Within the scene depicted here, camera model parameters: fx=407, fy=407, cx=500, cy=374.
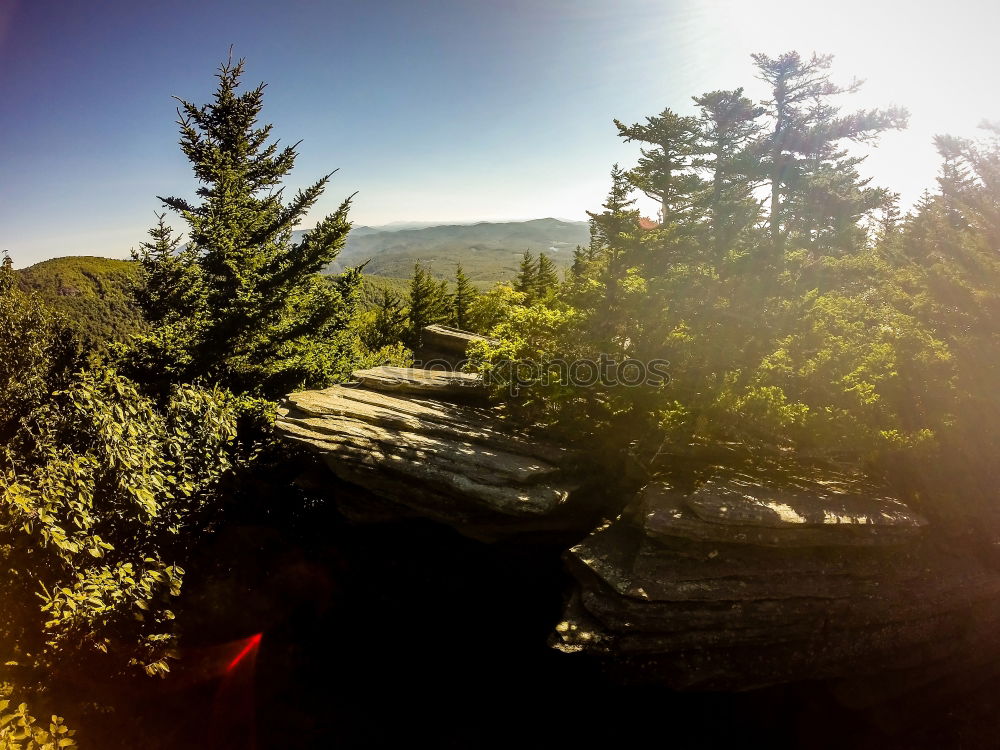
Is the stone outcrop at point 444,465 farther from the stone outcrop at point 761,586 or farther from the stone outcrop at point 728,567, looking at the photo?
the stone outcrop at point 761,586

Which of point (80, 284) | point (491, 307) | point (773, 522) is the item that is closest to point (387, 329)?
point (491, 307)

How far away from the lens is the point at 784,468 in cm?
1078

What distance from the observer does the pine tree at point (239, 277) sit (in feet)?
50.4

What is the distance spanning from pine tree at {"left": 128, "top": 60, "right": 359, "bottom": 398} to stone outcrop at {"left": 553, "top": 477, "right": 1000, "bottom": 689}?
14241mm

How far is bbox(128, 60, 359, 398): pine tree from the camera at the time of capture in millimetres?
15367

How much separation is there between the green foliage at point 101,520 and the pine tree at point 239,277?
11.6ft

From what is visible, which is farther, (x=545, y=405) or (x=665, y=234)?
(x=665, y=234)

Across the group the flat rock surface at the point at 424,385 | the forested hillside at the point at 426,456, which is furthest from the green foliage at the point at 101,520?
the flat rock surface at the point at 424,385

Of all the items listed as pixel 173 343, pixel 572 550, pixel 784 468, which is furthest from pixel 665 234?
pixel 173 343

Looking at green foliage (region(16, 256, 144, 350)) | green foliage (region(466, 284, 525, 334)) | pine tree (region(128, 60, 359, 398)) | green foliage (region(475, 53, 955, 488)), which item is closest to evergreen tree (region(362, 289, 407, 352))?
green foliage (region(466, 284, 525, 334))

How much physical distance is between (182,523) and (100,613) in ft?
8.34

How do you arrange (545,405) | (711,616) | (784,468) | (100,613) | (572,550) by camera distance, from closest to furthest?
(100,613), (711,616), (572,550), (784,468), (545,405)

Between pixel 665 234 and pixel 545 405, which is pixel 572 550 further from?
pixel 665 234

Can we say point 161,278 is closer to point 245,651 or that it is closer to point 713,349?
point 245,651
